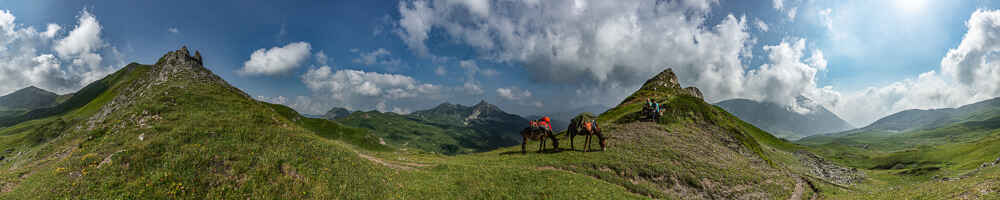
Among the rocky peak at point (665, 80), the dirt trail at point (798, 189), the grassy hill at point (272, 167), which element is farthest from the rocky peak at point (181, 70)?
the rocky peak at point (665, 80)

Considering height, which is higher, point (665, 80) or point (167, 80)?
point (665, 80)

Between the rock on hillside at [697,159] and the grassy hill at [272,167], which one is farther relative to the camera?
the rock on hillside at [697,159]

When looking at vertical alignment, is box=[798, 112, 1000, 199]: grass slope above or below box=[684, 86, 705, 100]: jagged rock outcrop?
below

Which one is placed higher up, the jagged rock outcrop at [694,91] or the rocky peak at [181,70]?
the jagged rock outcrop at [694,91]

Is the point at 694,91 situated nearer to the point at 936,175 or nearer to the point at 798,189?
the point at 936,175

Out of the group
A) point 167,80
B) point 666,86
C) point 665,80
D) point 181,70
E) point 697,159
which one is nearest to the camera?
point 167,80

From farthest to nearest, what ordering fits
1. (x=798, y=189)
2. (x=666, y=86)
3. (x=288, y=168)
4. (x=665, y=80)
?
1. (x=665, y=80)
2. (x=666, y=86)
3. (x=798, y=189)
4. (x=288, y=168)

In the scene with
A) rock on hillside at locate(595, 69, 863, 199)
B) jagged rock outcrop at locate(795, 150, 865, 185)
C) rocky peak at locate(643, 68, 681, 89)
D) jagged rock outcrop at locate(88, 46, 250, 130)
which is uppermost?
rocky peak at locate(643, 68, 681, 89)

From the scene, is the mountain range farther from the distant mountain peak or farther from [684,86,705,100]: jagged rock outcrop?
[684,86,705,100]: jagged rock outcrop

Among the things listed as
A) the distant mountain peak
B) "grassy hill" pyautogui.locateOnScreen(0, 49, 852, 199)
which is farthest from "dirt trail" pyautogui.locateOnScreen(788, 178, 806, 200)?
the distant mountain peak

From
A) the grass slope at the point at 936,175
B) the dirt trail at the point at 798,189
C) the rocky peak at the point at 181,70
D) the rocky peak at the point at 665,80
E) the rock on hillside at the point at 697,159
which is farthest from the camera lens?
the rocky peak at the point at 665,80

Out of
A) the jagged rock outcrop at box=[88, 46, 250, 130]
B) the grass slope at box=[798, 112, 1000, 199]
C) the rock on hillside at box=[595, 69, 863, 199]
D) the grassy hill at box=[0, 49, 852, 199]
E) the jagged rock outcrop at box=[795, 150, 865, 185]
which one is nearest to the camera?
the grassy hill at box=[0, 49, 852, 199]

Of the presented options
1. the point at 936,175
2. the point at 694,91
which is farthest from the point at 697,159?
the point at 694,91

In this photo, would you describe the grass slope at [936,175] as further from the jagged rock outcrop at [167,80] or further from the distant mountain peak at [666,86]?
the jagged rock outcrop at [167,80]
